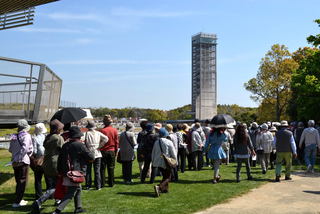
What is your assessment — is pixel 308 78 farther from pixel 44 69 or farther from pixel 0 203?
pixel 0 203

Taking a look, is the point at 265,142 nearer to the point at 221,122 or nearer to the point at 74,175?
the point at 221,122

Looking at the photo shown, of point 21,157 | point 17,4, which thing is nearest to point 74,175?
point 21,157

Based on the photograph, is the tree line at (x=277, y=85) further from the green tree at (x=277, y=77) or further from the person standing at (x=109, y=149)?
the person standing at (x=109, y=149)

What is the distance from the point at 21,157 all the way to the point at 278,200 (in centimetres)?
622

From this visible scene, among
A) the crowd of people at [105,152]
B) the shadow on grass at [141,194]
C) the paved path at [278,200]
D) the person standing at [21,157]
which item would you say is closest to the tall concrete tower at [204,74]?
the crowd of people at [105,152]

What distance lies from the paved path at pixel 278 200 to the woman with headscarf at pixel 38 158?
4.00 meters

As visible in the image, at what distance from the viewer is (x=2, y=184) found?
10.3m

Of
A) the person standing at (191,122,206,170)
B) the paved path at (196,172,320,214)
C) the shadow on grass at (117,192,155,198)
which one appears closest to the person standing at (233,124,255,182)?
the paved path at (196,172,320,214)

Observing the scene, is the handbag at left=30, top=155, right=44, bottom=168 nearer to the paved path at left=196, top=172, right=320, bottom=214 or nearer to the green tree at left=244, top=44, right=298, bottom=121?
the paved path at left=196, top=172, right=320, bottom=214

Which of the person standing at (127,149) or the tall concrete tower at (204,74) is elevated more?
the tall concrete tower at (204,74)

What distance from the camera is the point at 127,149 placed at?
984 cm

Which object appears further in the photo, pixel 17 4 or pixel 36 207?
pixel 17 4

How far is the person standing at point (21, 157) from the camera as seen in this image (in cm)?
744

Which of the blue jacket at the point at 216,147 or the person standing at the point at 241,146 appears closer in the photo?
the blue jacket at the point at 216,147
